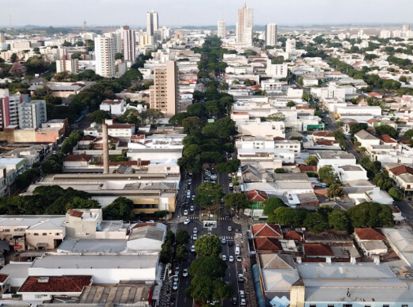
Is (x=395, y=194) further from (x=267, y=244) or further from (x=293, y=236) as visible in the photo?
(x=267, y=244)

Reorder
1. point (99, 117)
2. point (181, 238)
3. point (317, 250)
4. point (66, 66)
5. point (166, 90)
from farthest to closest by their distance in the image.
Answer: point (66, 66) < point (166, 90) < point (99, 117) < point (181, 238) < point (317, 250)

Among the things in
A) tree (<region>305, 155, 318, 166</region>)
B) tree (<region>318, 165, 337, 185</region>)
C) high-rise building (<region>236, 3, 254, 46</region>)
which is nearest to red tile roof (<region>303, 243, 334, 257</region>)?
tree (<region>318, 165, 337, 185</region>)

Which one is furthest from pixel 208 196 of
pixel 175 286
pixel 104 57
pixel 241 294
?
pixel 104 57

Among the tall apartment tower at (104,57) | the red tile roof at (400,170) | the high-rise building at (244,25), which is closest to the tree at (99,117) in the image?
the red tile roof at (400,170)

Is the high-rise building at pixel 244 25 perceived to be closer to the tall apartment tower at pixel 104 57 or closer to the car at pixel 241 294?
the tall apartment tower at pixel 104 57

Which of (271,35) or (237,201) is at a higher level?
(271,35)
